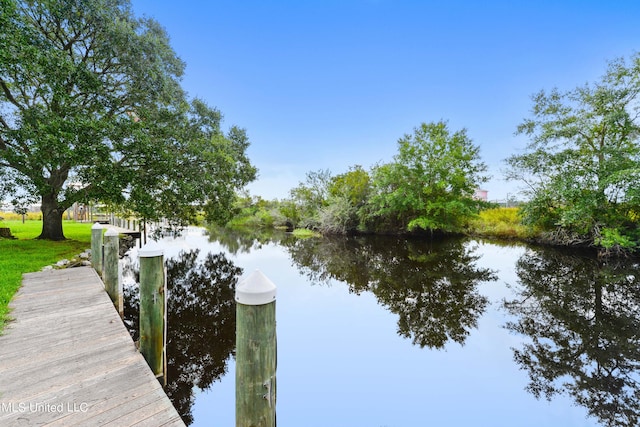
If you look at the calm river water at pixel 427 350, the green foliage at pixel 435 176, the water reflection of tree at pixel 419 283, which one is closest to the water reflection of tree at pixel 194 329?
the calm river water at pixel 427 350

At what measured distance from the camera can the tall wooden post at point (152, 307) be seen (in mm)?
2389

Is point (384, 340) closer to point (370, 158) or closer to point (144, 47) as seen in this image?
point (144, 47)

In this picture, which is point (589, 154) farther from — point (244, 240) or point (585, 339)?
point (244, 240)

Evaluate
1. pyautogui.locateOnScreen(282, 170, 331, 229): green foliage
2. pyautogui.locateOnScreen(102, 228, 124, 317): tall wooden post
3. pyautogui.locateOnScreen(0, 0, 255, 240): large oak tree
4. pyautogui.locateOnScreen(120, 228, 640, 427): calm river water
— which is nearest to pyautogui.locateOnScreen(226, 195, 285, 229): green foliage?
pyautogui.locateOnScreen(282, 170, 331, 229): green foliage

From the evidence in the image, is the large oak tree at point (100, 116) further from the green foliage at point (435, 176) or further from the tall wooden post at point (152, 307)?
the green foliage at point (435, 176)

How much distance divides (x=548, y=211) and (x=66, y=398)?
1436 cm

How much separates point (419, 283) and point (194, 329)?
4908mm

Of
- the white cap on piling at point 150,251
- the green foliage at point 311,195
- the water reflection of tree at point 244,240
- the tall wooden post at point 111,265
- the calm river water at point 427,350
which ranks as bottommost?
the calm river water at point 427,350

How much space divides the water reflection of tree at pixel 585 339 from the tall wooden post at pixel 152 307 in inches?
150

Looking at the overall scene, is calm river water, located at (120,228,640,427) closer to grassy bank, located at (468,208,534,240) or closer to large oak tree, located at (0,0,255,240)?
large oak tree, located at (0,0,255,240)

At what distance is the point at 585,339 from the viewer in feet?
11.5

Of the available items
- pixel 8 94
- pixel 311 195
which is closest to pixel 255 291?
pixel 8 94

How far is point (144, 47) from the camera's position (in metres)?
7.54

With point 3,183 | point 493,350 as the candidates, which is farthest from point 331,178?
point 493,350
